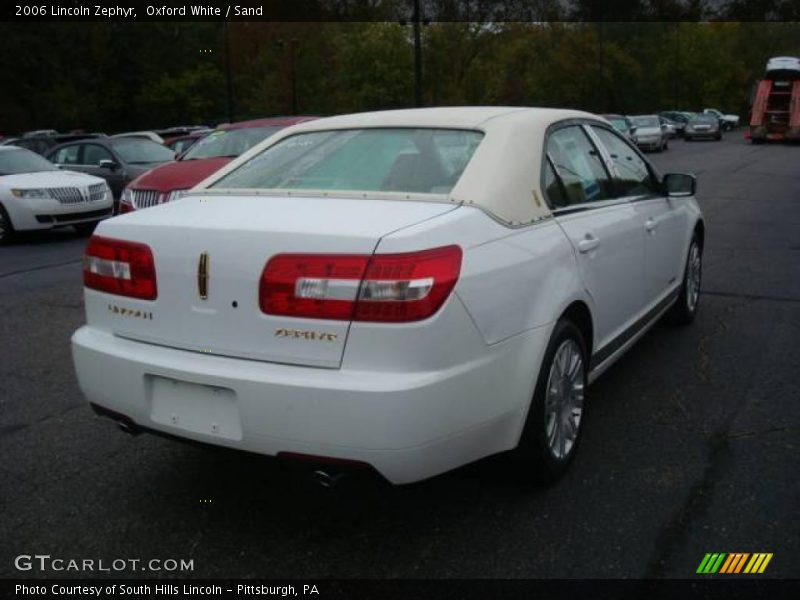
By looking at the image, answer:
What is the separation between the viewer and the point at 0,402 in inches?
186

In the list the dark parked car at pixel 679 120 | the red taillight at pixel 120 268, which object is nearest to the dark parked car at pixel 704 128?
the dark parked car at pixel 679 120

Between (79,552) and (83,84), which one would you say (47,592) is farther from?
(83,84)

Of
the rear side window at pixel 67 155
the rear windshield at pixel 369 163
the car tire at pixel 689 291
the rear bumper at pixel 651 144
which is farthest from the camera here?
the rear bumper at pixel 651 144

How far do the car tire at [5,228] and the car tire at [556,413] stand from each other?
10528 mm

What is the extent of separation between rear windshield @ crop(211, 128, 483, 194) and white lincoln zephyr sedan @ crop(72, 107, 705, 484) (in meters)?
0.01

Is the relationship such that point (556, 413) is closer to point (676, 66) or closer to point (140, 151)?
point (140, 151)

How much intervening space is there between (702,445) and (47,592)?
2.83m

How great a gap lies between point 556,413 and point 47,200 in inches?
408

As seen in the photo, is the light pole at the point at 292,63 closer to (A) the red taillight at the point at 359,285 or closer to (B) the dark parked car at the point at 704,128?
(B) the dark parked car at the point at 704,128

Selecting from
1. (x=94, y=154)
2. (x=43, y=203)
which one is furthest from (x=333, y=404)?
(x=94, y=154)

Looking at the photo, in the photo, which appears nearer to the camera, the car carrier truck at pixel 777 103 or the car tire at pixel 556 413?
the car tire at pixel 556 413

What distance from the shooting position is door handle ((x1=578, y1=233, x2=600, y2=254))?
3661mm

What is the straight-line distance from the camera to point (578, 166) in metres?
4.08

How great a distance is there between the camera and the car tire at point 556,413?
329 centimetres
